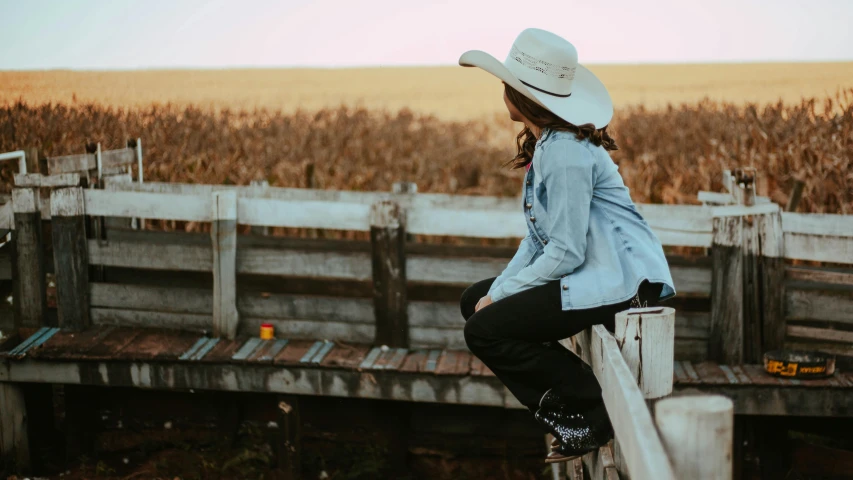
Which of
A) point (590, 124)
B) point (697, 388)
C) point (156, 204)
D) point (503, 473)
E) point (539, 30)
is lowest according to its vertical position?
point (503, 473)

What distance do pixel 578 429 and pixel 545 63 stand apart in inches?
47.1

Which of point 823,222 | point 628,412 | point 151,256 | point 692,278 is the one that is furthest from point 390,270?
point 628,412

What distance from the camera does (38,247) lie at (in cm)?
544

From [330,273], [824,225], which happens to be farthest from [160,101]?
[824,225]

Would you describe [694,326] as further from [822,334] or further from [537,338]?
[537,338]

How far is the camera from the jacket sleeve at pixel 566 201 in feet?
8.58

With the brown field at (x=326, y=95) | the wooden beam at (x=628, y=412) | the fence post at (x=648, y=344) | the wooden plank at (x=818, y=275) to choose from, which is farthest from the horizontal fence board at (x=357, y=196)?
the fence post at (x=648, y=344)

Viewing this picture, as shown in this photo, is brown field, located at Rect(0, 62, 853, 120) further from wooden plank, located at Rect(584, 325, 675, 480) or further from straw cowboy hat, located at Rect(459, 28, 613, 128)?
wooden plank, located at Rect(584, 325, 675, 480)

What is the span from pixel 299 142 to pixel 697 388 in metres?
10.6

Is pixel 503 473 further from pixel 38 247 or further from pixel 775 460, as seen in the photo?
pixel 38 247

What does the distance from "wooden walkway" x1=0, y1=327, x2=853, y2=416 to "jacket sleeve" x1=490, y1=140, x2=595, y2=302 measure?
6.76ft

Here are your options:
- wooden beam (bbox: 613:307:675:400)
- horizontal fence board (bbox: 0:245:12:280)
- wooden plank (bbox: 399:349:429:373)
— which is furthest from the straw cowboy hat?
horizontal fence board (bbox: 0:245:12:280)

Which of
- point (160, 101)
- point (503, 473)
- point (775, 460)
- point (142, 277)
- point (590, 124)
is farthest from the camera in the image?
point (160, 101)

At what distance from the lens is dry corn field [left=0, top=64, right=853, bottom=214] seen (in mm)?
9391
